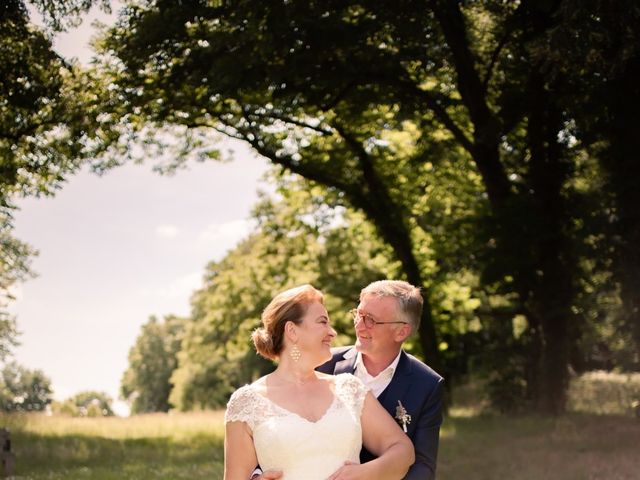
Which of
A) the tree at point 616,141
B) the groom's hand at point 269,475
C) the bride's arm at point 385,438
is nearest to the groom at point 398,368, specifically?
the bride's arm at point 385,438

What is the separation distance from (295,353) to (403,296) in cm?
91

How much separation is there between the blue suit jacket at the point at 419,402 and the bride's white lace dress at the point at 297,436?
1.93ft

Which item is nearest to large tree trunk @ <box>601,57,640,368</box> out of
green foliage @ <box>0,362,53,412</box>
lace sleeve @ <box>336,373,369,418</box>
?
lace sleeve @ <box>336,373,369,418</box>

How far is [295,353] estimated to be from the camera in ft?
14.8

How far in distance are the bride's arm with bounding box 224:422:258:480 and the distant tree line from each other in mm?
12570

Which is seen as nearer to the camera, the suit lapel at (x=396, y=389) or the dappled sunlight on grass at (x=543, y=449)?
the suit lapel at (x=396, y=389)

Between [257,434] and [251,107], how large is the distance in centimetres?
1985

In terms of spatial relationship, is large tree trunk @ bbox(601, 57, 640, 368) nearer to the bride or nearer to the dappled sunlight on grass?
the dappled sunlight on grass

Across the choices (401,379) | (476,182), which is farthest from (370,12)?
(401,379)

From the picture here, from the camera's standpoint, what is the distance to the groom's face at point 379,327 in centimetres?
512

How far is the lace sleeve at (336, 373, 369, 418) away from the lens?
15.0 feet

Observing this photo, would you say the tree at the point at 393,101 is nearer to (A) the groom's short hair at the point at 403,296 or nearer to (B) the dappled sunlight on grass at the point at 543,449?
(B) the dappled sunlight on grass at the point at 543,449

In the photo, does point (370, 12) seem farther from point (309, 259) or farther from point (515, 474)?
point (309, 259)

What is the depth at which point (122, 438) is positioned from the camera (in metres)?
22.4
